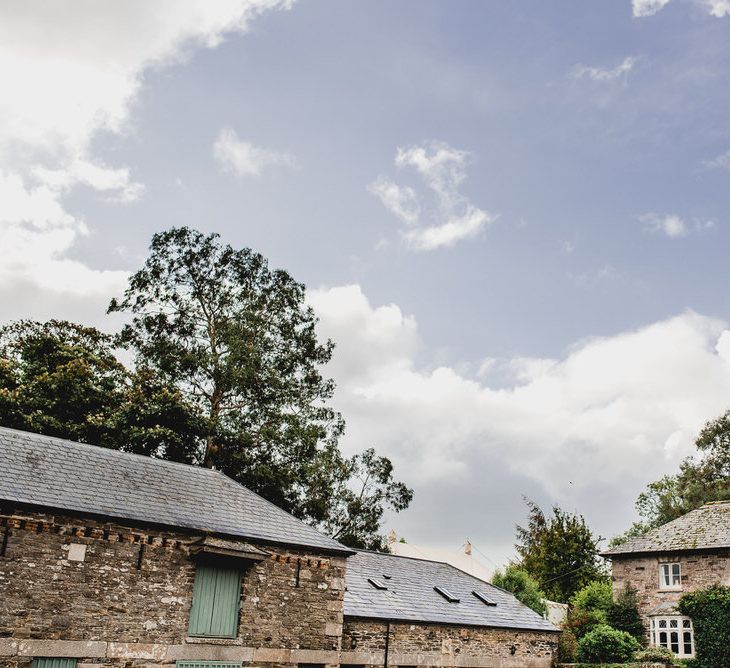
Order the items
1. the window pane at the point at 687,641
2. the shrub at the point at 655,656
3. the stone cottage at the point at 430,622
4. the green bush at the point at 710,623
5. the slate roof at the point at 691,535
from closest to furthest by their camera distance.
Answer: the stone cottage at the point at 430,622, the shrub at the point at 655,656, the green bush at the point at 710,623, the window pane at the point at 687,641, the slate roof at the point at 691,535

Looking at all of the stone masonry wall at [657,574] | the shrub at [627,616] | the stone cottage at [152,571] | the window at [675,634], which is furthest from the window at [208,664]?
the stone masonry wall at [657,574]

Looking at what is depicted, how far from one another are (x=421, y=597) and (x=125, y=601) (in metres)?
11.4

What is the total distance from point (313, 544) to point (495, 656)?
8696 mm

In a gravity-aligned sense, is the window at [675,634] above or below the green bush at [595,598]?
below

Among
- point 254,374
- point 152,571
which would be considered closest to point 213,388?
point 254,374

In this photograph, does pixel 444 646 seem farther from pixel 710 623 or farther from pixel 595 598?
pixel 595 598

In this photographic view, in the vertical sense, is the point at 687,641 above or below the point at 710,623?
below

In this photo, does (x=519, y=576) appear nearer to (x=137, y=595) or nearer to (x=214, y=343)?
(x=214, y=343)

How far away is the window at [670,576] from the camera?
32.2 meters

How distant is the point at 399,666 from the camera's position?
2158 cm

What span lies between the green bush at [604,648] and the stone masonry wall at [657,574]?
5.12 metres

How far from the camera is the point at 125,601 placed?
54.0 feet

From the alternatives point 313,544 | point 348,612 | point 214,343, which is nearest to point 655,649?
point 348,612

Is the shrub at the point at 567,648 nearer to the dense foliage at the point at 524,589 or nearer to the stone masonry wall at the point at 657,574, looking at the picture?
the dense foliage at the point at 524,589
